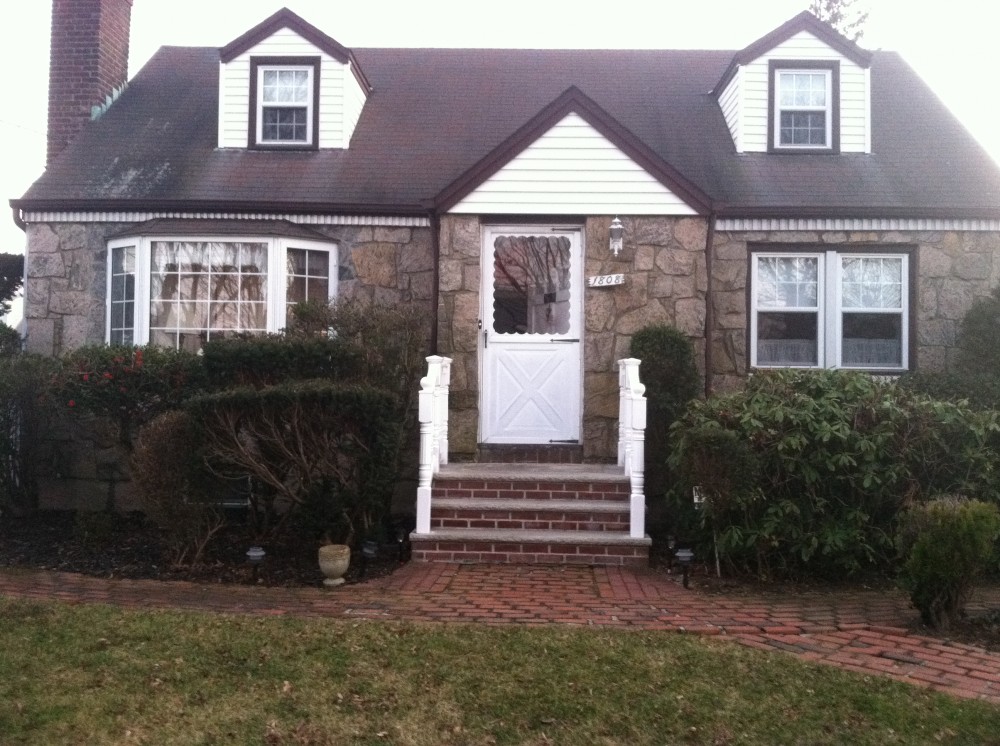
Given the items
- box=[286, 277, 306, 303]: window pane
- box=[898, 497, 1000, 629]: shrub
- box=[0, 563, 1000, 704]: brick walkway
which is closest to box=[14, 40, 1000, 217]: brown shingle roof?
box=[286, 277, 306, 303]: window pane

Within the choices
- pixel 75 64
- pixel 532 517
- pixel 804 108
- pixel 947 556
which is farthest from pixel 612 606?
pixel 75 64

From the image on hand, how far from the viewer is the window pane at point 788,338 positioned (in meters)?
9.65

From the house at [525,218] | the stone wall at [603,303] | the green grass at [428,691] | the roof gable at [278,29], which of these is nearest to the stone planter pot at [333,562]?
the green grass at [428,691]

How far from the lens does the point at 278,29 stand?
415 inches

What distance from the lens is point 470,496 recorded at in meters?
7.59

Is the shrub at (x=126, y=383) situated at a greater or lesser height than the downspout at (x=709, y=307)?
lesser

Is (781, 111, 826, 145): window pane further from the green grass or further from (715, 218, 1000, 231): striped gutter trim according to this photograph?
the green grass

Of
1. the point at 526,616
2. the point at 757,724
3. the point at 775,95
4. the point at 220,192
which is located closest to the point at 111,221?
the point at 220,192

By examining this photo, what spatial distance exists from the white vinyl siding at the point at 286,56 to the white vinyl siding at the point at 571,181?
8.94 feet

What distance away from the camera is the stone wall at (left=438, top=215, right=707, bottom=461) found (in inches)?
342

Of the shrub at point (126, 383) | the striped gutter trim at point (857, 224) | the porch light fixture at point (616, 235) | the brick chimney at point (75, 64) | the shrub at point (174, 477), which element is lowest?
the shrub at point (174, 477)

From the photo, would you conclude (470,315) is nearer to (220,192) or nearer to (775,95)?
(220,192)

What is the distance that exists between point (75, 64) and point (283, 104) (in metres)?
2.79

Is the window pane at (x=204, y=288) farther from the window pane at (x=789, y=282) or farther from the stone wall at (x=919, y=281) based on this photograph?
the window pane at (x=789, y=282)
